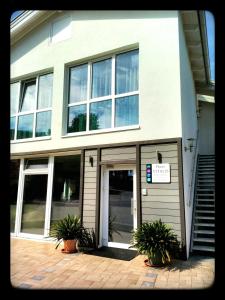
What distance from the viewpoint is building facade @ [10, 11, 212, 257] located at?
5887 mm

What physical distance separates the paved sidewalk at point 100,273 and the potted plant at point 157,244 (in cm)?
17

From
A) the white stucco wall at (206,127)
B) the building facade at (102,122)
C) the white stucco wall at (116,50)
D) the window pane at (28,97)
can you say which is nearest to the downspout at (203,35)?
the building facade at (102,122)

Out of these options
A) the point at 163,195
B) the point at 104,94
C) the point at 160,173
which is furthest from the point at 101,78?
the point at 163,195

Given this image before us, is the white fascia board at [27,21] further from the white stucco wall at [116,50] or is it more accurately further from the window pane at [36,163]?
the window pane at [36,163]

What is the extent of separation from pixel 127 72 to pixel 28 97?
139 inches

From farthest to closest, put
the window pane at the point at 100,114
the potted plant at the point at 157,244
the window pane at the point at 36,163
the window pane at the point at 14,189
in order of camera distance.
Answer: the window pane at the point at 14,189 < the window pane at the point at 36,163 < the window pane at the point at 100,114 < the potted plant at the point at 157,244

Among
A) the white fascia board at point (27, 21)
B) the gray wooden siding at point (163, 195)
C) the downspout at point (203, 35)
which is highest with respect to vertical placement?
the white fascia board at point (27, 21)

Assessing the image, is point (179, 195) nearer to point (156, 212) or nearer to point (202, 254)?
point (156, 212)

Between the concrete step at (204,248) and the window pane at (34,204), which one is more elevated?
the window pane at (34,204)

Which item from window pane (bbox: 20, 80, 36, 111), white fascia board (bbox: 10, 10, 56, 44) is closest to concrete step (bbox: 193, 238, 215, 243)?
window pane (bbox: 20, 80, 36, 111)

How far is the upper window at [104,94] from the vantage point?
6617mm
